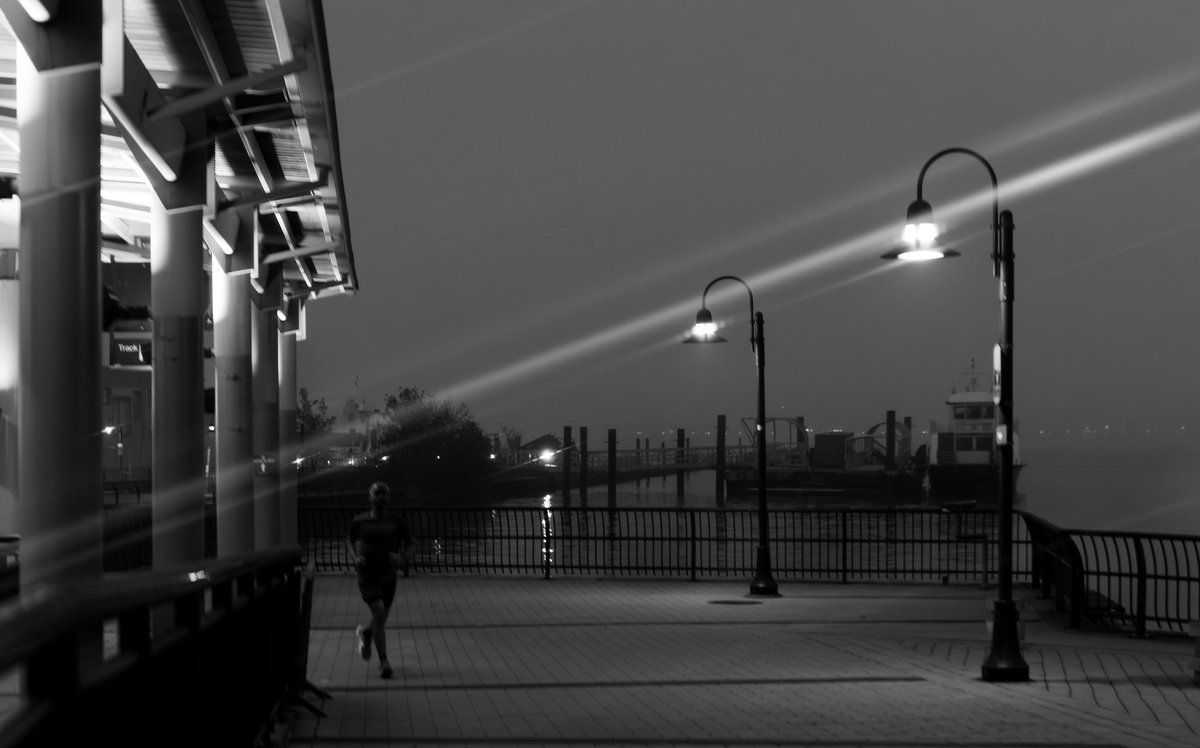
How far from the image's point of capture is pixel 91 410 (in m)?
7.66

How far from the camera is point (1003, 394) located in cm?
1448

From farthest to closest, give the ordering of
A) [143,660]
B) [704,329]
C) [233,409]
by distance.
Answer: [704,329] → [233,409] → [143,660]

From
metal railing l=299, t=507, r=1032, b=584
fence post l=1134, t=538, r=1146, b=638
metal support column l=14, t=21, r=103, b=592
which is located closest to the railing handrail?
metal support column l=14, t=21, r=103, b=592

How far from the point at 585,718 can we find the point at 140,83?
5391 millimetres

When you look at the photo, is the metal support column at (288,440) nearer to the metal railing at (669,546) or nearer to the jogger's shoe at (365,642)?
the metal railing at (669,546)

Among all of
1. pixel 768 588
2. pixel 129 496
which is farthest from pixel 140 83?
pixel 129 496

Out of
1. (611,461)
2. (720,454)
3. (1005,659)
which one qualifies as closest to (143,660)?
(1005,659)

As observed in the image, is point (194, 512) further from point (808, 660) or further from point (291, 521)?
point (291, 521)

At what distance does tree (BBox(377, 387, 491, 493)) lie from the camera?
116 metres

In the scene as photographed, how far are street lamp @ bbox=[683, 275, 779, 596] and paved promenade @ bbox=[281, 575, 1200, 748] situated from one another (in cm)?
192

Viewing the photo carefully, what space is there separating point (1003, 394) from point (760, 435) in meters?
10.8

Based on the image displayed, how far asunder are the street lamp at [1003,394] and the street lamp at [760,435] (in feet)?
30.5

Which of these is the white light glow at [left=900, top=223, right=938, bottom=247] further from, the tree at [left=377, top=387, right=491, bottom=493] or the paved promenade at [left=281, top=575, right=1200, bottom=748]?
the tree at [left=377, top=387, right=491, bottom=493]

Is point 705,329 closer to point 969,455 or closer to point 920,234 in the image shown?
point 920,234
